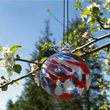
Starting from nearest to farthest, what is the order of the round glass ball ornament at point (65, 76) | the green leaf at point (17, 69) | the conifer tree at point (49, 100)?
the round glass ball ornament at point (65, 76) → the green leaf at point (17, 69) → the conifer tree at point (49, 100)

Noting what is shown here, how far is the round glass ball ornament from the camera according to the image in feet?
2.74

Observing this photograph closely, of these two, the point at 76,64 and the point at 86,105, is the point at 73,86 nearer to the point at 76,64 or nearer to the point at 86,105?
the point at 76,64

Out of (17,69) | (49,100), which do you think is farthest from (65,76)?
(49,100)

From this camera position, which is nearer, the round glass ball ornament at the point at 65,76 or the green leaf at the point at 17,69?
the round glass ball ornament at the point at 65,76

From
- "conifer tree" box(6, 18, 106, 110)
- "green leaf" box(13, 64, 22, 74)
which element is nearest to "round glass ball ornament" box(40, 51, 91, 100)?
"green leaf" box(13, 64, 22, 74)

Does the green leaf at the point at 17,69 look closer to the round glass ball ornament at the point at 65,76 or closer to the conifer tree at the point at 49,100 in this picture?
the round glass ball ornament at the point at 65,76

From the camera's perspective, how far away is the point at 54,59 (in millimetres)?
898

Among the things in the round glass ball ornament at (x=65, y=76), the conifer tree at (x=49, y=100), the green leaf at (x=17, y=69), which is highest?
the conifer tree at (x=49, y=100)

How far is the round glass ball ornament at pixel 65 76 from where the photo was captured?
32.9 inches

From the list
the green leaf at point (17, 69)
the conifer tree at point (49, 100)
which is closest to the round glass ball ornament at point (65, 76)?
the green leaf at point (17, 69)

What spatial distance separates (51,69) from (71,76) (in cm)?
12

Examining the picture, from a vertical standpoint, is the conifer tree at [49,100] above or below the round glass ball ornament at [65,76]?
above

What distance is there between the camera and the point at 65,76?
0.83 meters

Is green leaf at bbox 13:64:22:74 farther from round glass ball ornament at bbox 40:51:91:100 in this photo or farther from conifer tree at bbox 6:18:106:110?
conifer tree at bbox 6:18:106:110
